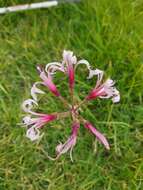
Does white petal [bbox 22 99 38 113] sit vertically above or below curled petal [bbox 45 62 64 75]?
below

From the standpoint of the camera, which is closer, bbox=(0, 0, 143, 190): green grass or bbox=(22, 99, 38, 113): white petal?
bbox=(22, 99, 38, 113): white petal

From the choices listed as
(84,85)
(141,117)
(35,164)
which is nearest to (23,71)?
(84,85)

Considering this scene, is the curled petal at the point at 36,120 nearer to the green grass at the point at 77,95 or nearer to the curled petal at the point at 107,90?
the curled petal at the point at 107,90

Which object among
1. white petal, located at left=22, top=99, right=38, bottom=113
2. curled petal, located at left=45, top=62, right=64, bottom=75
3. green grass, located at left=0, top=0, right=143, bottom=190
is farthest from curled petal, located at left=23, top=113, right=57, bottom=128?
green grass, located at left=0, top=0, right=143, bottom=190

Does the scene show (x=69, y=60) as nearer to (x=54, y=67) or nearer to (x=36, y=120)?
(x=54, y=67)

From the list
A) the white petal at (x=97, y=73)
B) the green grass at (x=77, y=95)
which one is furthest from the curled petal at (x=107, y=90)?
the green grass at (x=77, y=95)

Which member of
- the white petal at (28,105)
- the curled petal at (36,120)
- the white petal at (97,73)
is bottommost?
the curled petal at (36,120)

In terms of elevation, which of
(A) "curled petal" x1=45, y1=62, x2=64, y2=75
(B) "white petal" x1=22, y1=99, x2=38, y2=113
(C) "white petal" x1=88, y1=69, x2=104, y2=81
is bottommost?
(B) "white petal" x1=22, y1=99, x2=38, y2=113

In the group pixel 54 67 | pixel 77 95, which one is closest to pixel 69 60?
pixel 54 67

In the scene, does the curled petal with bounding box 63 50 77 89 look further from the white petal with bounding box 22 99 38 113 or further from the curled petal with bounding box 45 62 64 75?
the white petal with bounding box 22 99 38 113
